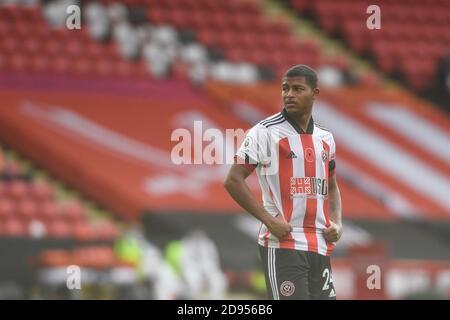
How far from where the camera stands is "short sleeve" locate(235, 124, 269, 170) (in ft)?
20.0

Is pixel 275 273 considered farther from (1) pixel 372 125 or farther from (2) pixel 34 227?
(1) pixel 372 125

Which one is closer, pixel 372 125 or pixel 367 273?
pixel 367 273

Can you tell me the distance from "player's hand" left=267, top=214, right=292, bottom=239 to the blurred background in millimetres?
5403

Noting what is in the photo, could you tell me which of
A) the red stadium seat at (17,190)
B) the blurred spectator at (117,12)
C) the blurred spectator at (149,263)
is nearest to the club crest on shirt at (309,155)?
the blurred spectator at (149,263)

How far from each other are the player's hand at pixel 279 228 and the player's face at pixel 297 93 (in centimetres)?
63

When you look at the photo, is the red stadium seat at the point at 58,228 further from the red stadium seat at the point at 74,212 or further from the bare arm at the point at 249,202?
the bare arm at the point at 249,202

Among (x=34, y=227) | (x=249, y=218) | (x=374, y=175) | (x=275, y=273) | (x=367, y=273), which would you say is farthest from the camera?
(x=374, y=175)

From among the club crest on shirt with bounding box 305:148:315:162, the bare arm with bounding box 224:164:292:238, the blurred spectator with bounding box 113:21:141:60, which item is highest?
the blurred spectator with bounding box 113:21:141:60

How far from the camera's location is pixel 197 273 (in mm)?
13188

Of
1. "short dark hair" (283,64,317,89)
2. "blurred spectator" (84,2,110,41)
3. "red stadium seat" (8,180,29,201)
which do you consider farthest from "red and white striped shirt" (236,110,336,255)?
"blurred spectator" (84,2,110,41)

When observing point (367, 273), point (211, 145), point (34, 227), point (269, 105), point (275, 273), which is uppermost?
point (269, 105)

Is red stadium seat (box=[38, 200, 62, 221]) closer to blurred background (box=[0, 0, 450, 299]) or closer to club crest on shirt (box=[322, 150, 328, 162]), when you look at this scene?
blurred background (box=[0, 0, 450, 299])

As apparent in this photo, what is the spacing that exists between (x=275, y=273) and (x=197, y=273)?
23.7 feet

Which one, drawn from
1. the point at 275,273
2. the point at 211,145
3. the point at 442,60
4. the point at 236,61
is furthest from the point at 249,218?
the point at 275,273
